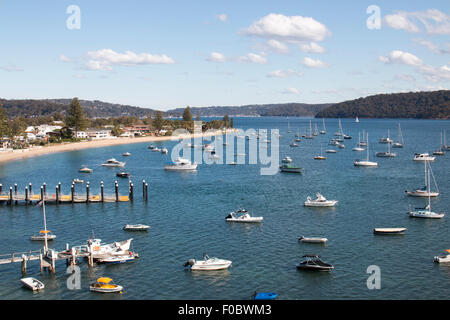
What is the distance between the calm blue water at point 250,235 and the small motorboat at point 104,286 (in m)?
0.67

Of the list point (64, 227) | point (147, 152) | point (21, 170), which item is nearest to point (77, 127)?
point (147, 152)

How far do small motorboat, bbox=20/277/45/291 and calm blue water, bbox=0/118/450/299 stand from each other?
22.0 inches

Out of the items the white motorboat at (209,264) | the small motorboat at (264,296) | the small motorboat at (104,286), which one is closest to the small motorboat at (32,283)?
the small motorboat at (104,286)

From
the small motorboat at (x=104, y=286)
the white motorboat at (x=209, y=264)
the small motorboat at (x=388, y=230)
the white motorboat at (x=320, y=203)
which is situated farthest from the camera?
the white motorboat at (x=320, y=203)

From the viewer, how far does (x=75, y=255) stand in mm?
42625

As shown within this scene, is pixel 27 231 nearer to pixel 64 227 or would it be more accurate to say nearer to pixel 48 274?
pixel 64 227

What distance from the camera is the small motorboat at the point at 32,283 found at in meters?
37.7

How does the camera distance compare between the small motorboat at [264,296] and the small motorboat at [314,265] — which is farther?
the small motorboat at [314,265]

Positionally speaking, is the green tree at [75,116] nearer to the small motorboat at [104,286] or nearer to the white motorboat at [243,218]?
the white motorboat at [243,218]

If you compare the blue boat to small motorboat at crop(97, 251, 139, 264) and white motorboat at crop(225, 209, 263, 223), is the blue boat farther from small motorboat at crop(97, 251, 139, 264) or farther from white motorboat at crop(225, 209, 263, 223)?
white motorboat at crop(225, 209, 263, 223)

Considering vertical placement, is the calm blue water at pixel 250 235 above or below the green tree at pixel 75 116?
below

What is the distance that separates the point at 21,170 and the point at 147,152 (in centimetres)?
5775

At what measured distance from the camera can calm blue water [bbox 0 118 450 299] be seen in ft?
125
